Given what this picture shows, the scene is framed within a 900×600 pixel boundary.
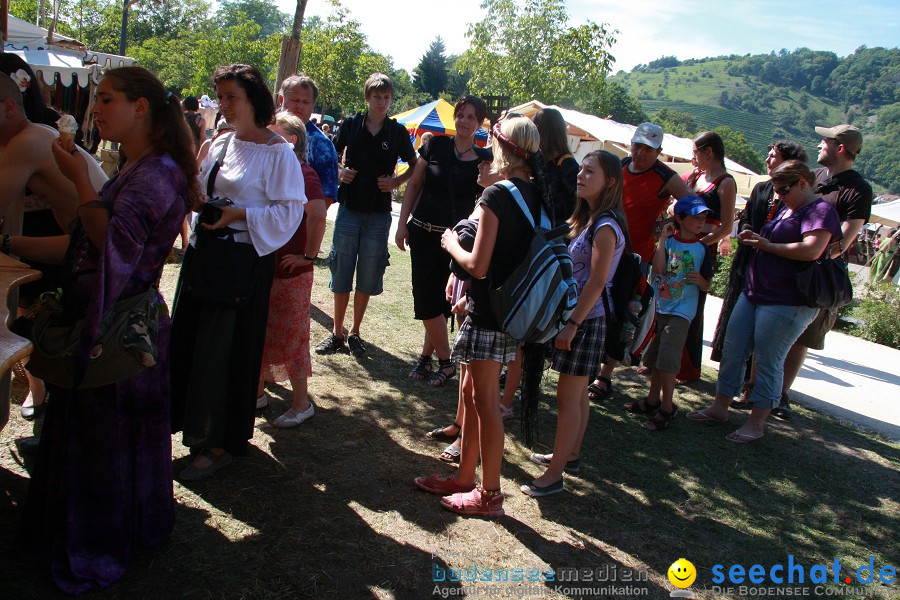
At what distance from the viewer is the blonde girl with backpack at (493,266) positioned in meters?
2.68

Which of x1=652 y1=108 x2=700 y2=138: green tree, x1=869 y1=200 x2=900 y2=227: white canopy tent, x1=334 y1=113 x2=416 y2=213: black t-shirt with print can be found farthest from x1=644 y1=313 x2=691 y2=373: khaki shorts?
x1=652 y1=108 x2=700 y2=138: green tree

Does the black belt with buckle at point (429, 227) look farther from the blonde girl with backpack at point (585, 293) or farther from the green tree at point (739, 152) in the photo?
the green tree at point (739, 152)

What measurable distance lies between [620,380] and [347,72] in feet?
104

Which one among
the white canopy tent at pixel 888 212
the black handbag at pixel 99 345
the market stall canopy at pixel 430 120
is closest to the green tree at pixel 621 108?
the white canopy tent at pixel 888 212

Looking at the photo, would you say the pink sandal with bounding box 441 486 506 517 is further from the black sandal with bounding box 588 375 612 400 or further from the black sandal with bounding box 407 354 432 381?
the black sandal with bounding box 588 375 612 400

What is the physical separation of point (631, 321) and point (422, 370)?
6.18ft

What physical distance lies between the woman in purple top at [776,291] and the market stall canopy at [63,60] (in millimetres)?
8528

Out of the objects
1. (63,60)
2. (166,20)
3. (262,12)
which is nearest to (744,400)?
(63,60)

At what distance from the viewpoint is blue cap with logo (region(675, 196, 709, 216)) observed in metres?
4.14

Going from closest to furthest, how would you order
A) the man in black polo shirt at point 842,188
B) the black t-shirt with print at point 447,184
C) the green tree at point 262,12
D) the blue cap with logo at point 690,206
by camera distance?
1. the blue cap with logo at point 690,206
2. the black t-shirt with print at point 447,184
3. the man in black polo shirt at point 842,188
4. the green tree at point 262,12

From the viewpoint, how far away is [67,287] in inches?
89.4

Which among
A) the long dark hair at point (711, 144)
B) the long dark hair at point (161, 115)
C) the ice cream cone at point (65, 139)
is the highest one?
the long dark hair at point (711, 144)

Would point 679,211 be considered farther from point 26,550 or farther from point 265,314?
point 26,550

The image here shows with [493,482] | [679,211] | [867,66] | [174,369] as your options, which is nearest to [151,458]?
[174,369]
